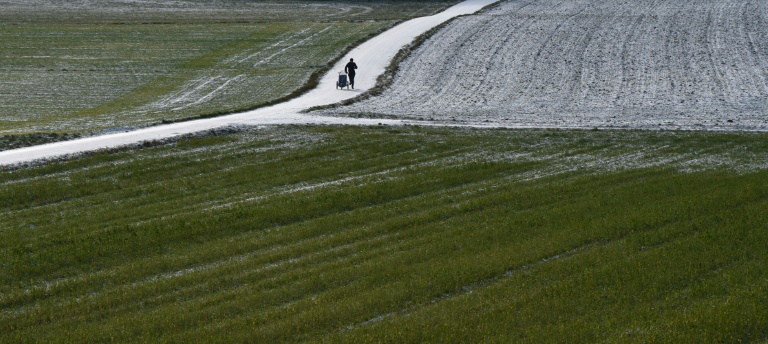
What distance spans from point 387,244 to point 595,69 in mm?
35386

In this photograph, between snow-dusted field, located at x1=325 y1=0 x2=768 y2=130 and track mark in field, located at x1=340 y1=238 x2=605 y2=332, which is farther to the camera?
snow-dusted field, located at x1=325 y1=0 x2=768 y2=130

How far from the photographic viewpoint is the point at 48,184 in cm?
2209

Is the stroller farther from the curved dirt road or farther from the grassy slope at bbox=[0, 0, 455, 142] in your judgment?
the grassy slope at bbox=[0, 0, 455, 142]

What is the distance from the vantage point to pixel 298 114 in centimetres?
3534

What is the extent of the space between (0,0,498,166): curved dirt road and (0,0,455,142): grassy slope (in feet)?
4.32

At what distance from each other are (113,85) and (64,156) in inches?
968

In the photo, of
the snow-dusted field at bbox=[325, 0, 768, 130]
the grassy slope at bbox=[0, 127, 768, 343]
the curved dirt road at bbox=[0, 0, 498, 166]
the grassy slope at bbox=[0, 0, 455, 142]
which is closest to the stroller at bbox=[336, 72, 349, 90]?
the curved dirt road at bbox=[0, 0, 498, 166]

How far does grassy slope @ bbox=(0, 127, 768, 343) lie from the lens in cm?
1313

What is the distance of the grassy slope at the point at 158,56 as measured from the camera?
40000mm

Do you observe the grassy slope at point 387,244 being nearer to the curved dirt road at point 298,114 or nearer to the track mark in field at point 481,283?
the track mark in field at point 481,283

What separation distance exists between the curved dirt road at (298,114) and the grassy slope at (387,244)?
4.81ft

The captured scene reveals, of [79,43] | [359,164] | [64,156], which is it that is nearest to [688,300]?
[359,164]

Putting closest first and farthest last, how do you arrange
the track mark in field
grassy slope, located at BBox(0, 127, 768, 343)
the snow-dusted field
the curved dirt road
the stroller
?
grassy slope, located at BBox(0, 127, 768, 343) → the track mark in field → the curved dirt road → the snow-dusted field → the stroller

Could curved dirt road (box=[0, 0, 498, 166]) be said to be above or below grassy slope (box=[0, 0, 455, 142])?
above
